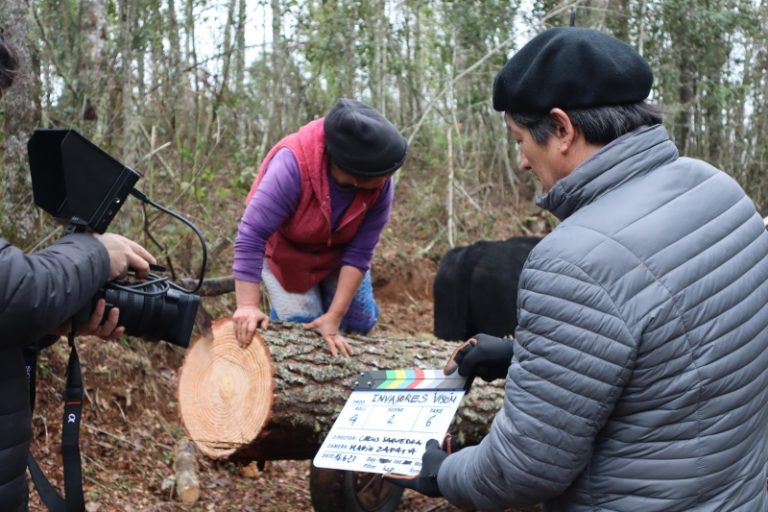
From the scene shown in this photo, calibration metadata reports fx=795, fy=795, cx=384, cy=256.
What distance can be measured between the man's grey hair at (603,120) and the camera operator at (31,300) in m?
1.16

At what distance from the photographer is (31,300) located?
1818 millimetres

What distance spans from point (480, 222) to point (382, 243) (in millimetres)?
1554

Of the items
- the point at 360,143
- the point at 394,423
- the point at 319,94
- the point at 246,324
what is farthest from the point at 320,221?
the point at 319,94

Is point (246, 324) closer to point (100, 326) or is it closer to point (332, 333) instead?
point (332, 333)

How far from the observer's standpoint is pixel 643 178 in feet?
6.23

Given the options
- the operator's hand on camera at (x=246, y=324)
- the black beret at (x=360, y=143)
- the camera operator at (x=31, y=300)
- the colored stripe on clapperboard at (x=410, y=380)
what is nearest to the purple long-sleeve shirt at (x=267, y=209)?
the black beret at (x=360, y=143)

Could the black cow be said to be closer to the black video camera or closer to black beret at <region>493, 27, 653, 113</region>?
the black video camera

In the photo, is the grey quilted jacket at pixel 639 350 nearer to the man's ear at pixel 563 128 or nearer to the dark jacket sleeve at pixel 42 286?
the man's ear at pixel 563 128

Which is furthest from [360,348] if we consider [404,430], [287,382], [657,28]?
[657,28]

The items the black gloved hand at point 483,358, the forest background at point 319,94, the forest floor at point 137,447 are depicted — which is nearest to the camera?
the black gloved hand at point 483,358

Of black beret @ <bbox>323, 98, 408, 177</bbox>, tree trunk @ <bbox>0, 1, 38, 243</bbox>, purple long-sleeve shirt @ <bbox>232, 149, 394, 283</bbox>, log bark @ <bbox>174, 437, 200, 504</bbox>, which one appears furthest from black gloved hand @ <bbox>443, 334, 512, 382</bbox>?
tree trunk @ <bbox>0, 1, 38, 243</bbox>

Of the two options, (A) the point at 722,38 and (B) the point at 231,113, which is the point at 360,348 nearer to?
(B) the point at 231,113

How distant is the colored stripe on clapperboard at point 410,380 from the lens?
8.26 feet

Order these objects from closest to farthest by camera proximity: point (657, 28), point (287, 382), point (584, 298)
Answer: point (584, 298) < point (287, 382) < point (657, 28)
